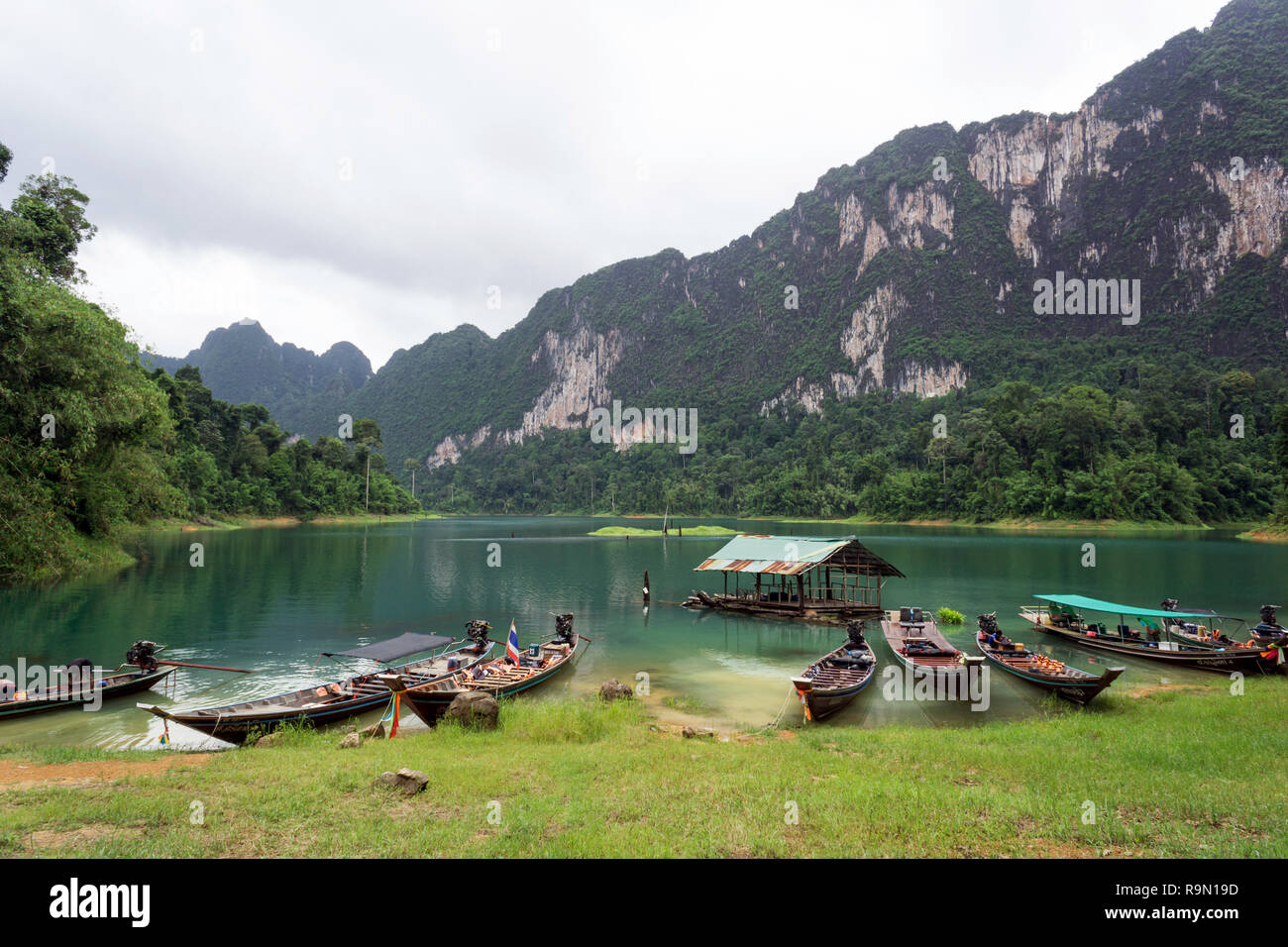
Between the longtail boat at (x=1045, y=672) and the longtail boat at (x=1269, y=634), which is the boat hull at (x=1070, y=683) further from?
the longtail boat at (x=1269, y=634)

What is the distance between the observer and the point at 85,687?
15047mm

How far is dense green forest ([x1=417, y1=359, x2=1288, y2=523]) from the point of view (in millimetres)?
77000

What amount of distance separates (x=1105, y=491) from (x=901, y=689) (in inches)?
2997

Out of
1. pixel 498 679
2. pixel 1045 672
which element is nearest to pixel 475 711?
pixel 498 679

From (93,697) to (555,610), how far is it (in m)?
18.2

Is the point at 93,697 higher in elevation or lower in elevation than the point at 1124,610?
lower

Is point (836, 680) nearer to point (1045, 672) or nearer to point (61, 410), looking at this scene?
point (1045, 672)

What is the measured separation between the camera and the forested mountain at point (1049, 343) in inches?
3290

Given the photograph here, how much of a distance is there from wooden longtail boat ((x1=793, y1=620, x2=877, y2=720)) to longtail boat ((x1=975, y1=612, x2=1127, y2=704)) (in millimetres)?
3865

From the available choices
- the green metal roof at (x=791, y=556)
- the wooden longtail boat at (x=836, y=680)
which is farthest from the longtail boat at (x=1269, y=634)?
the wooden longtail boat at (x=836, y=680)

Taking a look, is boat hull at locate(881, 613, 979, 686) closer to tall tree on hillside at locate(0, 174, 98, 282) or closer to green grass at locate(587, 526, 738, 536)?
tall tree on hillside at locate(0, 174, 98, 282)

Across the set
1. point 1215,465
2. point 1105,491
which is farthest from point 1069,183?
point 1105,491

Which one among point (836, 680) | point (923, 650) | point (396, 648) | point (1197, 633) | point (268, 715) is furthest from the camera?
point (1197, 633)

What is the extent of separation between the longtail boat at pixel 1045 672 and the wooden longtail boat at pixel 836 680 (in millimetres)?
3865
